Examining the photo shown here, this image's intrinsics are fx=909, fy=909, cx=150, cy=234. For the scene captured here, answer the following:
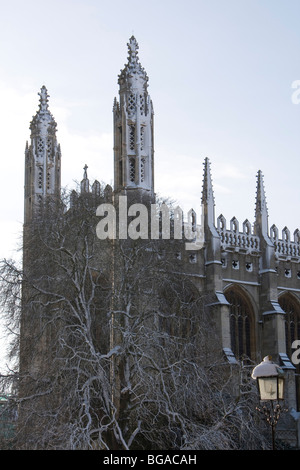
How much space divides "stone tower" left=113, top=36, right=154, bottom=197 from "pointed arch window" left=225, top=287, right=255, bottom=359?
6.69 m

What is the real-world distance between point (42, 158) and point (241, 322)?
420 inches

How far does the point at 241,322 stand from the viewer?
3656 centimetres

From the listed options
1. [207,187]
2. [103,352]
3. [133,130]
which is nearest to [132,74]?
[133,130]

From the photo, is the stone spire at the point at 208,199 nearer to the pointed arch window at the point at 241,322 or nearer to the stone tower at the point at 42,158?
the pointed arch window at the point at 241,322

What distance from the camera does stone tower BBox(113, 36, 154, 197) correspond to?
1276 inches

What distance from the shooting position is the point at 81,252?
23203 mm

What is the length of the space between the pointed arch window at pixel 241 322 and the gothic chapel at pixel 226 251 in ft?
0.13

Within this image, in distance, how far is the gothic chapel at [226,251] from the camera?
108 feet

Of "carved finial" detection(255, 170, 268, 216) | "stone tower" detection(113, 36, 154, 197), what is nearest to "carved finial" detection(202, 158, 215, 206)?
"carved finial" detection(255, 170, 268, 216)

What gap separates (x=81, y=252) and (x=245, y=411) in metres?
5.92

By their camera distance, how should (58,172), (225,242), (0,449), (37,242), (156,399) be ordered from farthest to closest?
(58,172), (225,242), (37,242), (156,399), (0,449)

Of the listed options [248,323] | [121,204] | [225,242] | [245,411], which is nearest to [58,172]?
[225,242]

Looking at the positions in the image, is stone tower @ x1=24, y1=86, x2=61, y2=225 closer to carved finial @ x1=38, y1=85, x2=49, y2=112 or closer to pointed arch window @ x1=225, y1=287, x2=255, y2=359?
carved finial @ x1=38, y1=85, x2=49, y2=112
